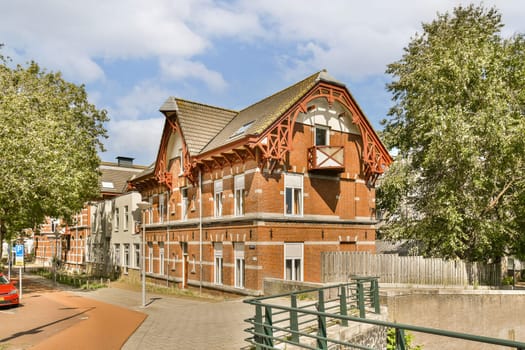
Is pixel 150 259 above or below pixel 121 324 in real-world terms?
above

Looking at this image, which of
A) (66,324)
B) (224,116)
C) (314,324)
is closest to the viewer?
(314,324)

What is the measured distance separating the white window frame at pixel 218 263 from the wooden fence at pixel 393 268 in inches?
256

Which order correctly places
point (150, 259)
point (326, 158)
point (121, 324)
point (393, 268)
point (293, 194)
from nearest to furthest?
point (121, 324) < point (393, 268) < point (293, 194) < point (326, 158) < point (150, 259)

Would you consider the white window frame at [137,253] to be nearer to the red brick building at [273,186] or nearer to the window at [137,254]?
the window at [137,254]

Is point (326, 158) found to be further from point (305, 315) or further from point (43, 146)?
point (43, 146)

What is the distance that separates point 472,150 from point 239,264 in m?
12.2

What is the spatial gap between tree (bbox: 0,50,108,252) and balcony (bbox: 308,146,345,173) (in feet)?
40.3

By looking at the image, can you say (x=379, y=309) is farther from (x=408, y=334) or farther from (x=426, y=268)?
(x=426, y=268)

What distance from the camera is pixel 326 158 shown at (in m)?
23.4

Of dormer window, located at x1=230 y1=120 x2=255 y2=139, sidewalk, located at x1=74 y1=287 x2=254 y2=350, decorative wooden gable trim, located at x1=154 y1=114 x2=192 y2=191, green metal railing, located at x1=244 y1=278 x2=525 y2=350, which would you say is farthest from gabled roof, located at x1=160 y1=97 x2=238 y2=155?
green metal railing, located at x1=244 y1=278 x2=525 y2=350

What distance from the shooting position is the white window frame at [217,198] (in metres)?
25.1

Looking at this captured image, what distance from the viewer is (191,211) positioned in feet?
90.1

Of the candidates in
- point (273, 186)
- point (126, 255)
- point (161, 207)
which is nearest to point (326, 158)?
point (273, 186)

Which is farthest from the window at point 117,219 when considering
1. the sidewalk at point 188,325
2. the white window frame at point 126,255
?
Result: the sidewalk at point 188,325
